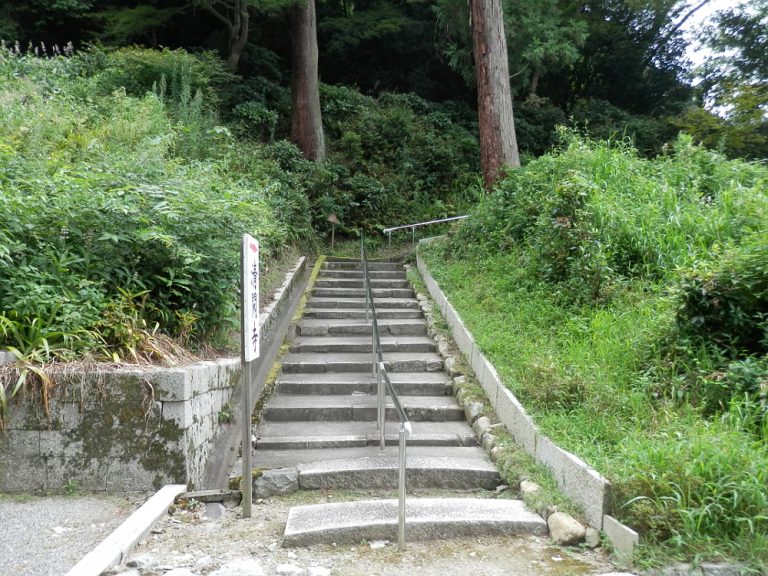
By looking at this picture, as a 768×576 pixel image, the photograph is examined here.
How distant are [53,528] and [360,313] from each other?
570cm

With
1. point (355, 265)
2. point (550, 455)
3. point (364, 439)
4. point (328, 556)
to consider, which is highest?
point (355, 265)

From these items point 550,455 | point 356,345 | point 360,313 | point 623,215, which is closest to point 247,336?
point 550,455

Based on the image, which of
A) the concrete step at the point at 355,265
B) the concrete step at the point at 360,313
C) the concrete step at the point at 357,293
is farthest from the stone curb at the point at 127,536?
the concrete step at the point at 355,265

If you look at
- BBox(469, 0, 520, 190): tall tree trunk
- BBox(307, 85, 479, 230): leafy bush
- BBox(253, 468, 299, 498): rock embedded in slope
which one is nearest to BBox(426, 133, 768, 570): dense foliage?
BBox(253, 468, 299, 498): rock embedded in slope

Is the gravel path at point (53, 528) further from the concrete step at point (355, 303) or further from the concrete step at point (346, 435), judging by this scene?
the concrete step at point (355, 303)

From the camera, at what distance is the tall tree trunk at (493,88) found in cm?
1104

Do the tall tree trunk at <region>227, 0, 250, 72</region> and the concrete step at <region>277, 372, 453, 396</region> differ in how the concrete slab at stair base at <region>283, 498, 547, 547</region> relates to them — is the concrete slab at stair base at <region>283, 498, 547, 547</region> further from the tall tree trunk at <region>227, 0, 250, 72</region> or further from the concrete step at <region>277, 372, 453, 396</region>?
the tall tree trunk at <region>227, 0, 250, 72</region>

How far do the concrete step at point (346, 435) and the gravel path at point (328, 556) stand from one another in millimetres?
1508

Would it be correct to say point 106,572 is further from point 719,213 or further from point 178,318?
point 719,213

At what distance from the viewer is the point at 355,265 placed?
447 inches

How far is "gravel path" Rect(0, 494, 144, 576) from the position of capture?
126 inches

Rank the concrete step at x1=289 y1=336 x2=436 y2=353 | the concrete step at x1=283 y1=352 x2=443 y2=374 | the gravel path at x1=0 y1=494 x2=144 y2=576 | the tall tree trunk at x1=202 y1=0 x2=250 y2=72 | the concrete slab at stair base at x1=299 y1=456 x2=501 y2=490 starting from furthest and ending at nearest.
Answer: the tall tree trunk at x1=202 y1=0 x2=250 y2=72 < the concrete step at x1=289 y1=336 x2=436 y2=353 < the concrete step at x1=283 y1=352 x2=443 y2=374 < the concrete slab at stair base at x1=299 y1=456 x2=501 y2=490 < the gravel path at x1=0 y1=494 x2=144 y2=576

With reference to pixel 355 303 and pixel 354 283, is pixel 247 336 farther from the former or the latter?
pixel 354 283

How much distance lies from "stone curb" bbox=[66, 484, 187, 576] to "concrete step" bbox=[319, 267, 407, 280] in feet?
22.0
